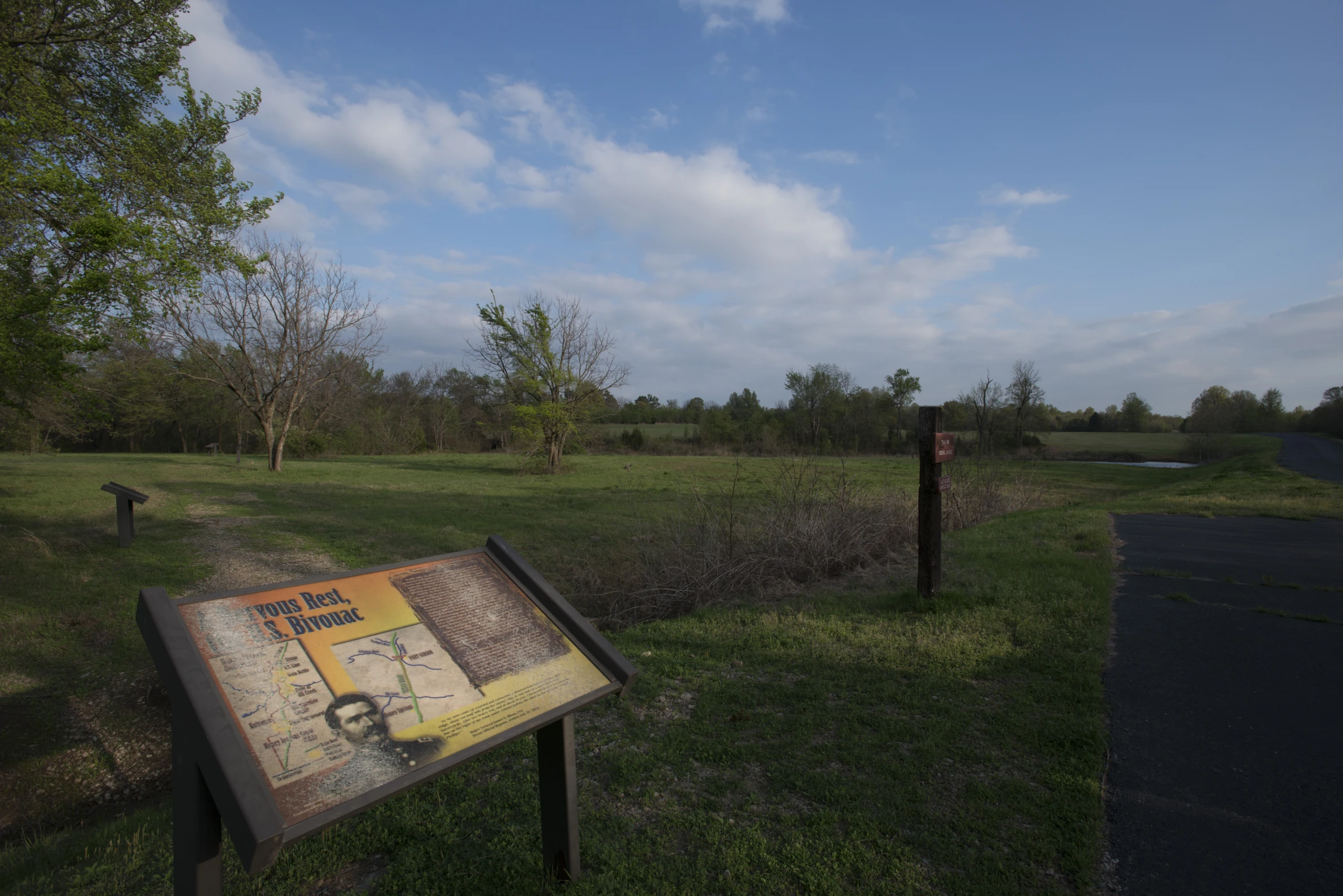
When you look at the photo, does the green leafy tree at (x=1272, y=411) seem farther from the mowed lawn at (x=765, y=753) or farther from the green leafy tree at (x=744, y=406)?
the mowed lawn at (x=765, y=753)

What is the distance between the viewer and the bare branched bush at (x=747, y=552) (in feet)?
23.5

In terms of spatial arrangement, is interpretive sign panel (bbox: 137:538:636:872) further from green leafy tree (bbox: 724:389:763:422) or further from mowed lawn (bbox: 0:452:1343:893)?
green leafy tree (bbox: 724:389:763:422)

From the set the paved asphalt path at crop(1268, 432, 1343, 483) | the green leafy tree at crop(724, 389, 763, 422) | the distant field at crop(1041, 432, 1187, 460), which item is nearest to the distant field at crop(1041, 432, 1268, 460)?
the distant field at crop(1041, 432, 1187, 460)

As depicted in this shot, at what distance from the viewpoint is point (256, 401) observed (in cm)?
2445

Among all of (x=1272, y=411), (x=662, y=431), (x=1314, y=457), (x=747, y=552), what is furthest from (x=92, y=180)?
(x=1272, y=411)

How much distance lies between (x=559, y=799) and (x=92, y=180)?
Result: 413 inches

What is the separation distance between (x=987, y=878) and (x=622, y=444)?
42371 mm

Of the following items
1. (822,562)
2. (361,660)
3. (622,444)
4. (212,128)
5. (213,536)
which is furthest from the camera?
(622,444)

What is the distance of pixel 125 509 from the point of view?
967cm

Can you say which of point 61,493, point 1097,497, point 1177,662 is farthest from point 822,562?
point 61,493

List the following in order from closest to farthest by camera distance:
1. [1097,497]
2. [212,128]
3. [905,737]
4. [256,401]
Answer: [905,737], [212,128], [1097,497], [256,401]

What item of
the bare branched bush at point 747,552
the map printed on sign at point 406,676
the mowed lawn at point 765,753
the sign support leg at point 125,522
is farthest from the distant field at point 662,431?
the map printed on sign at point 406,676

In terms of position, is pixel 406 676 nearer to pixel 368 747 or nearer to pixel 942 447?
pixel 368 747

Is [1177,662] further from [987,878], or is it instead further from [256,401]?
[256,401]
